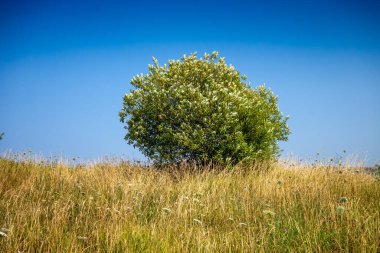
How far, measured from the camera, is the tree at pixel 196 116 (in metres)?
15.0

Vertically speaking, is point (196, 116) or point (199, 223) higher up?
point (196, 116)

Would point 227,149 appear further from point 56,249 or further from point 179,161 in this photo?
point 56,249

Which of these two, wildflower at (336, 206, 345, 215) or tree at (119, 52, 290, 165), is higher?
tree at (119, 52, 290, 165)

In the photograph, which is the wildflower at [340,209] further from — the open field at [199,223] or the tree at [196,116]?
the tree at [196,116]

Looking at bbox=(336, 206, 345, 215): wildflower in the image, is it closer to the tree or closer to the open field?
the open field

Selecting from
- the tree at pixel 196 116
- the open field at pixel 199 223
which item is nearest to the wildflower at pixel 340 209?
the open field at pixel 199 223

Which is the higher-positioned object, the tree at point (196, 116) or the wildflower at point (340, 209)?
the tree at point (196, 116)

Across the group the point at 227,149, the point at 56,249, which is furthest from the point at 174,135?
the point at 56,249

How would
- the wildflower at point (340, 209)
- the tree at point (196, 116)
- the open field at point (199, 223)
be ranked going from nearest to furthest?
the open field at point (199, 223), the wildflower at point (340, 209), the tree at point (196, 116)

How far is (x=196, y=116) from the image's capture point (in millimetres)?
15320

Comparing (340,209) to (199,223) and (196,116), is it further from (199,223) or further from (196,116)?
(196,116)

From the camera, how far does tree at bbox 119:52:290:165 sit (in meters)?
15.0

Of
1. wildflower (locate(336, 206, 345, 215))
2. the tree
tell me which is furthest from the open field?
the tree

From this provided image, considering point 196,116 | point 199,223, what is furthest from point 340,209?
point 196,116
